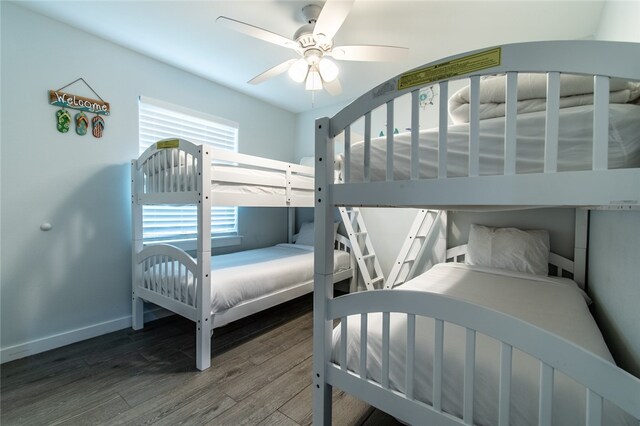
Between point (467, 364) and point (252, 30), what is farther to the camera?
point (252, 30)

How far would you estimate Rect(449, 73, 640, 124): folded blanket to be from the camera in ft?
2.67

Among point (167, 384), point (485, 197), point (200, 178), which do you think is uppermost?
point (200, 178)

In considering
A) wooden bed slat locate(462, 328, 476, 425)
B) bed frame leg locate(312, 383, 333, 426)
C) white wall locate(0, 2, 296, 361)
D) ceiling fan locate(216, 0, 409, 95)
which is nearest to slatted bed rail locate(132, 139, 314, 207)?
white wall locate(0, 2, 296, 361)

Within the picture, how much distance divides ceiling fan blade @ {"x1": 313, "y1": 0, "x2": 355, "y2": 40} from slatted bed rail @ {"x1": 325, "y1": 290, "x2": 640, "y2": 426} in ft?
4.39

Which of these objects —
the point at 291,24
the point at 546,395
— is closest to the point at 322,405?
the point at 546,395

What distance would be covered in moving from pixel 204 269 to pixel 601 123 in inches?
71.4

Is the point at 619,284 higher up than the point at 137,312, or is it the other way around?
the point at 619,284

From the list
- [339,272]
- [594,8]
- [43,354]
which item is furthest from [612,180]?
[43,354]

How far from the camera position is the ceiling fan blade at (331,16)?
4.33 feet

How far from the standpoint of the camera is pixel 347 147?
3.17 feet

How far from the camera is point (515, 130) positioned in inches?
26.7

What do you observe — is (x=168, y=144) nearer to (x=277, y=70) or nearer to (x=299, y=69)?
(x=277, y=70)

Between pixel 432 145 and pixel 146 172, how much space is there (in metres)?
2.13

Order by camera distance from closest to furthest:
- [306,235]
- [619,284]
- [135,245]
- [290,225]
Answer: [619,284]
[135,245]
[306,235]
[290,225]
